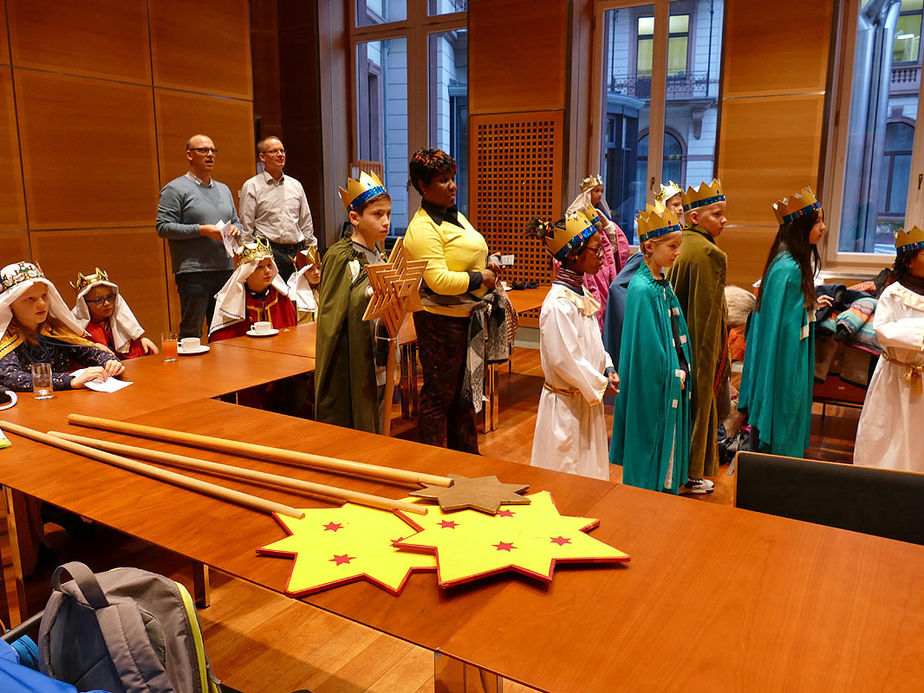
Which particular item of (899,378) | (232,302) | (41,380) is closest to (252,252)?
(232,302)

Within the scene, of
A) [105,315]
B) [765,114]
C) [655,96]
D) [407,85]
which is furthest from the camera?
[407,85]

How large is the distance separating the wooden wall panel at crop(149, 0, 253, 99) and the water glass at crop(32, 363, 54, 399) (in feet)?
13.3

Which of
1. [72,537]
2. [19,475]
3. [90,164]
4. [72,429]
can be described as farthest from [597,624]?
[90,164]

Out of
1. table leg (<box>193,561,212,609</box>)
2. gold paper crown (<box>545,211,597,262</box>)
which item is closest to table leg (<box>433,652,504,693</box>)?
table leg (<box>193,561,212,609</box>)

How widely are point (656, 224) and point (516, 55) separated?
16.3ft

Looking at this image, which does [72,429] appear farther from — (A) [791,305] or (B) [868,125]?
(B) [868,125]

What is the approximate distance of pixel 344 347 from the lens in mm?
3100

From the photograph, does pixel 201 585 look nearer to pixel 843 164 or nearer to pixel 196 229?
pixel 196 229

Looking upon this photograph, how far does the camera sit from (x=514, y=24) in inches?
291

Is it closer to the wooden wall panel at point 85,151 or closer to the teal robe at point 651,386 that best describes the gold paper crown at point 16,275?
the teal robe at point 651,386

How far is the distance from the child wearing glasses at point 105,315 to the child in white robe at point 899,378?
3.45 metres

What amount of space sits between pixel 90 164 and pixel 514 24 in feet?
13.7

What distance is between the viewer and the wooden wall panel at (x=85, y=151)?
5395mm

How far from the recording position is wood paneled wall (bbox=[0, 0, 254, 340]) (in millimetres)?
5328
